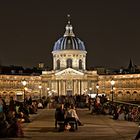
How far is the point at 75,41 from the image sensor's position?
177 meters

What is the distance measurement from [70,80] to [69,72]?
2.70 meters

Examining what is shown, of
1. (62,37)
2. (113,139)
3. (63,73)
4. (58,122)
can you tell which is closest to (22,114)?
(58,122)

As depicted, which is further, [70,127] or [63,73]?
[63,73]

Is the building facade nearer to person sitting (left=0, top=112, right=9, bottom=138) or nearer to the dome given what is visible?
the dome

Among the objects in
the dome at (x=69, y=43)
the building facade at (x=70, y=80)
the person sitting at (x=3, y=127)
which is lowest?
the person sitting at (x=3, y=127)

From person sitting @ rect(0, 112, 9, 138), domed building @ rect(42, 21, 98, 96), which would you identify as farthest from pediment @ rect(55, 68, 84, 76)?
person sitting @ rect(0, 112, 9, 138)

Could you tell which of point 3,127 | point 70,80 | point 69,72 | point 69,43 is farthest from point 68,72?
point 3,127

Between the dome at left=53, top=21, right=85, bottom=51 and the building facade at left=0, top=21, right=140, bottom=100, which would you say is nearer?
the building facade at left=0, top=21, right=140, bottom=100

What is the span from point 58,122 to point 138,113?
771cm

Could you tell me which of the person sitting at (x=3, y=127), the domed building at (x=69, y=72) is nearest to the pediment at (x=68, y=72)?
the domed building at (x=69, y=72)

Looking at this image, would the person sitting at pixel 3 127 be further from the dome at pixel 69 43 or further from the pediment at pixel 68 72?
the dome at pixel 69 43

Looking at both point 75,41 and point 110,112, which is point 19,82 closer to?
point 75,41

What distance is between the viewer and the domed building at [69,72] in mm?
168375

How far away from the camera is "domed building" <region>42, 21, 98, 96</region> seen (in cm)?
16838
